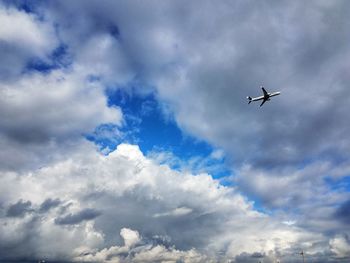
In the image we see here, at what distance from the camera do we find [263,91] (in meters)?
190
